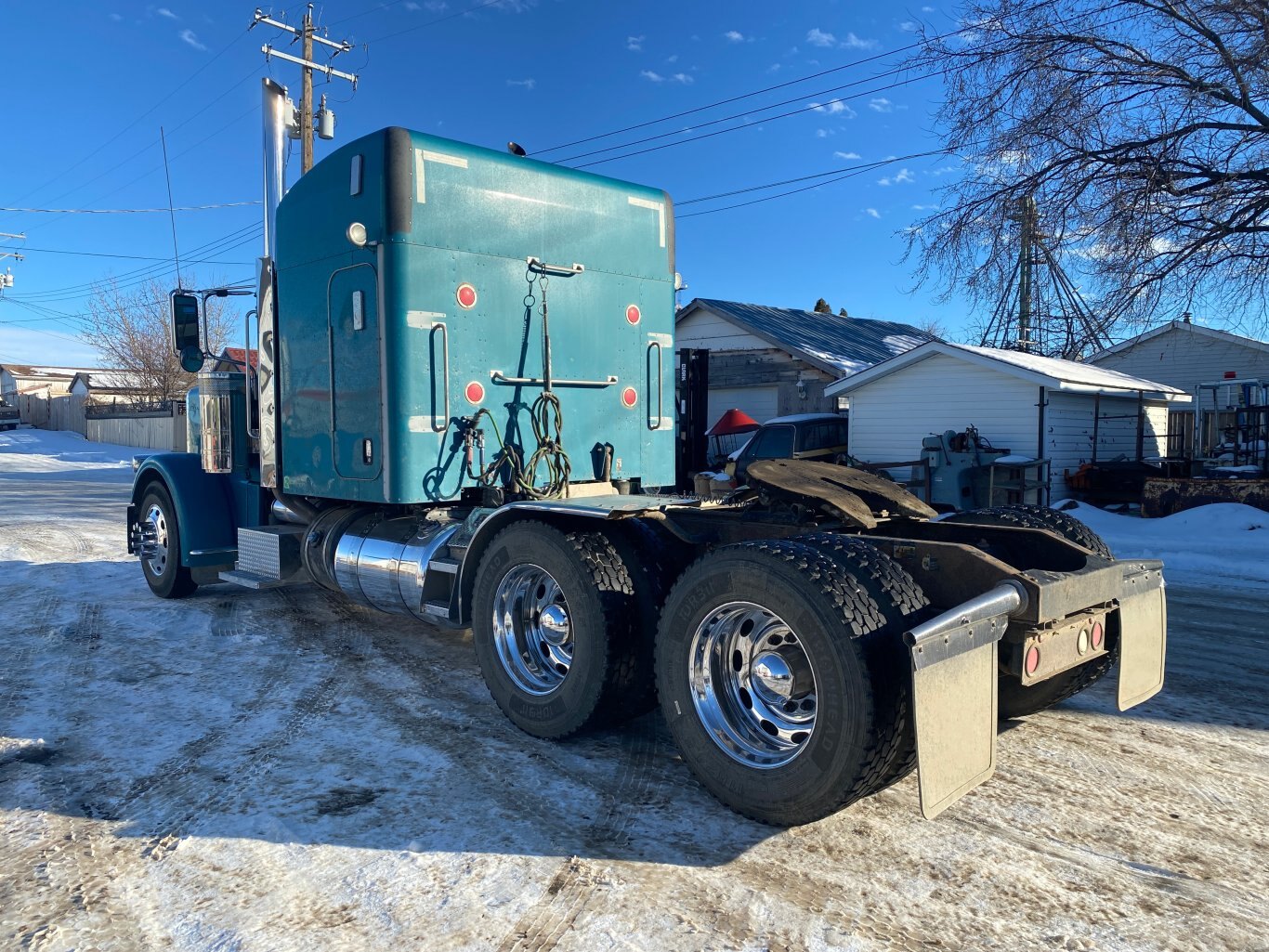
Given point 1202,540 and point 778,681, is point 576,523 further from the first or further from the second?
point 1202,540

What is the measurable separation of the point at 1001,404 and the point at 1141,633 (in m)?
14.0

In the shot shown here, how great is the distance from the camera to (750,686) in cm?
364

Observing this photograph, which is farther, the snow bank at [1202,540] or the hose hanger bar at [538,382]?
the snow bank at [1202,540]

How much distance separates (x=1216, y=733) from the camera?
14.7 feet

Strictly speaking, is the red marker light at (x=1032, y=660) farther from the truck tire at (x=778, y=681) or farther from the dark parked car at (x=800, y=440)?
the dark parked car at (x=800, y=440)

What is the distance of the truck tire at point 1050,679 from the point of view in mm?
4254

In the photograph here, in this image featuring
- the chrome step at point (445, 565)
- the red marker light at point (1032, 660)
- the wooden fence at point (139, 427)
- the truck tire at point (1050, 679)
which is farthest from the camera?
the wooden fence at point (139, 427)

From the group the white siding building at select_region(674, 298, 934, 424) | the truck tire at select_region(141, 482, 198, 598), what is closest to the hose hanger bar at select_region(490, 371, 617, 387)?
the truck tire at select_region(141, 482, 198, 598)

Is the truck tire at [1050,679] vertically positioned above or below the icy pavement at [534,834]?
above

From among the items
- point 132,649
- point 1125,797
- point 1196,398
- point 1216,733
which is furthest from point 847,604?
point 1196,398

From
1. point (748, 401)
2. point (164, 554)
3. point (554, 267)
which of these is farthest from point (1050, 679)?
point (748, 401)

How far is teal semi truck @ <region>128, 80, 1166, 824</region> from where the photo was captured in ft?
10.5

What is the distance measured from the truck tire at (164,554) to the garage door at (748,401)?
1796 centimetres

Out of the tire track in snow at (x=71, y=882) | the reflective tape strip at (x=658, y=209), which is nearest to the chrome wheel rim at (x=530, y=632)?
the tire track in snow at (x=71, y=882)
